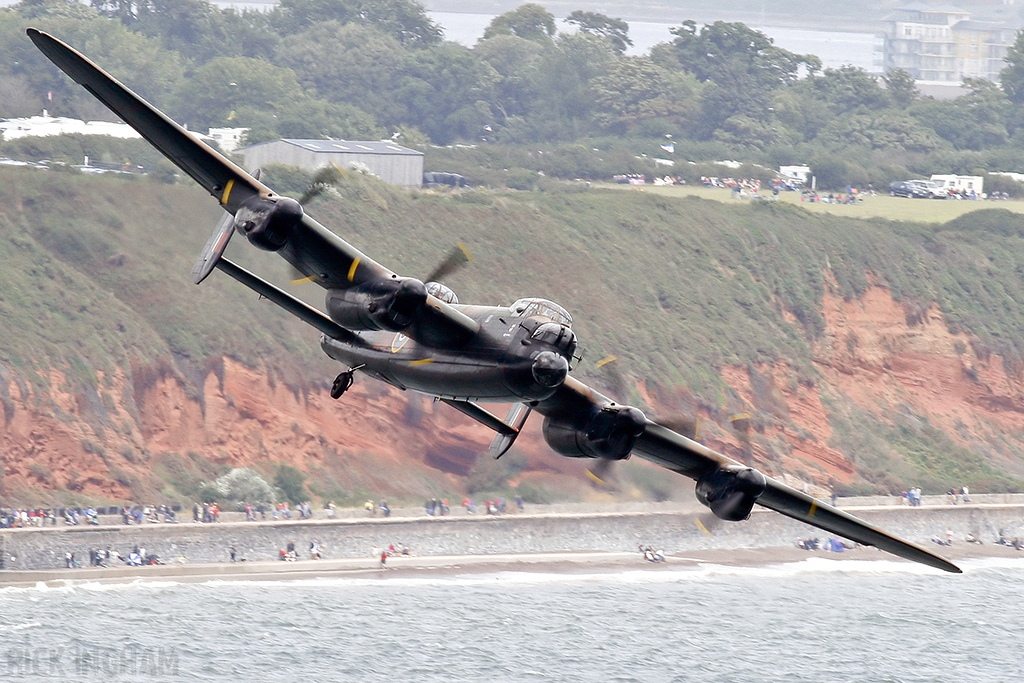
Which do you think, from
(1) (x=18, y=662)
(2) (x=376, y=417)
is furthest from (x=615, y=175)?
(1) (x=18, y=662)

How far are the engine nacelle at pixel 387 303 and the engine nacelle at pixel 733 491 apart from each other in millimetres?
11860

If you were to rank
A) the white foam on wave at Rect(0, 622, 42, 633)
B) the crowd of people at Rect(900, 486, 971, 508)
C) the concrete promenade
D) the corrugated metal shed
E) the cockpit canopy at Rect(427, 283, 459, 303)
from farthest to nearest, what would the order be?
1. the corrugated metal shed
2. the crowd of people at Rect(900, 486, 971, 508)
3. the concrete promenade
4. the white foam on wave at Rect(0, 622, 42, 633)
5. the cockpit canopy at Rect(427, 283, 459, 303)

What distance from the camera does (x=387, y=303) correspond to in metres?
36.8

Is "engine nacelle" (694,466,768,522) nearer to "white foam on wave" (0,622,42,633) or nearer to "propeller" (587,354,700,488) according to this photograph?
"propeller" (587,354,700,488)

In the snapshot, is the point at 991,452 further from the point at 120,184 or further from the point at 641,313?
the point at 120,184

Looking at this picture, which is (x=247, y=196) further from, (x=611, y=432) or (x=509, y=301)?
(x=509, y=301)

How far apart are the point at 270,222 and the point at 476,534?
59825mm

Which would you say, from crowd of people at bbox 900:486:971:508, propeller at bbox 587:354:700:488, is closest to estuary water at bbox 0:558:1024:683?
crowd of people at bbox 900:486:971:508

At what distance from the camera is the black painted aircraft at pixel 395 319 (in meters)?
37.2

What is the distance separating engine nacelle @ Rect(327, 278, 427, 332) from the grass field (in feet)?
384

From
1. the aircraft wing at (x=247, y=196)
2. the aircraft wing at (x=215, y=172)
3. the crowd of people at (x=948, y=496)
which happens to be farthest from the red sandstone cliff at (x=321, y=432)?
the aircraft wing at (x=215, y=172)

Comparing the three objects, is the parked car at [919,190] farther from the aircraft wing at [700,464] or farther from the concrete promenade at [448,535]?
the aircraft wing at [700,464]

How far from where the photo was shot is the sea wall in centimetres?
8344

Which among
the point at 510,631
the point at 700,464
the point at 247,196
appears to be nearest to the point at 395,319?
the point at 247,196
